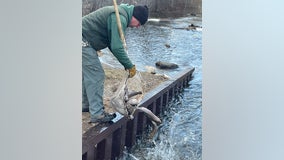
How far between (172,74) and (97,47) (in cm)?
46

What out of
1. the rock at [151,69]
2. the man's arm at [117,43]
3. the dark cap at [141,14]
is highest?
the dark cap at [141,14]

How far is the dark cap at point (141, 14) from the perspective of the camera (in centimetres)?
228

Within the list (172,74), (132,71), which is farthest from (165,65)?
(132,71)

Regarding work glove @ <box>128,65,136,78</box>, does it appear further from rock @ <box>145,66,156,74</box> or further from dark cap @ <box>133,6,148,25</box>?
dark cap @ <box>133,6,148,25</box>

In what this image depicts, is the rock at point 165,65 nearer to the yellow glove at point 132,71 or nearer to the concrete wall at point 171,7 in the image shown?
the yellow glove at point 132,71

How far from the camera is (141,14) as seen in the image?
2293 mm

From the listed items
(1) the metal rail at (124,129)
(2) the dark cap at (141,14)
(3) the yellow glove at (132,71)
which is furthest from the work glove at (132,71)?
(2) the dark cap at (141,14)

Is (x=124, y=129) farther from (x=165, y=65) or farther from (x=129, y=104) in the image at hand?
(x=165, y=65)

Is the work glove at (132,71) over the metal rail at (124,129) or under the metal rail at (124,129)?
over

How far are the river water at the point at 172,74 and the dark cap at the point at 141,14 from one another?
36 mm

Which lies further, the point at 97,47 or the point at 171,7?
the point at 171,7

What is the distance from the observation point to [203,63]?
2.47m
